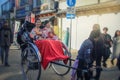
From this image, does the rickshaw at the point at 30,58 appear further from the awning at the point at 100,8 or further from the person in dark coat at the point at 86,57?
the awning at the point at 100,8

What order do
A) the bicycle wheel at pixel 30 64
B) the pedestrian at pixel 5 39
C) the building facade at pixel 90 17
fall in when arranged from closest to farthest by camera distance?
the bicycle wheel at pixel 30 64 < the pedestrian at pixel 5 39 < the building facade at pixel 90 17

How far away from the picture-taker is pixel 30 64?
10.1m

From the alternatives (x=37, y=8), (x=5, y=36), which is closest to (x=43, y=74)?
(x=5, y=36)

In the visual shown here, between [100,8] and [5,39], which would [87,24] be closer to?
[100,8]

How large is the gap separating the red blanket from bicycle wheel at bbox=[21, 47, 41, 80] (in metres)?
0.21

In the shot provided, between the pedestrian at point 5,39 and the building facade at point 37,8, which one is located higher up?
the building facade at point 37,8

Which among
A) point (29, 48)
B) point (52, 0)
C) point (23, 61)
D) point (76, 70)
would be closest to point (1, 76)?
point (23, 61)

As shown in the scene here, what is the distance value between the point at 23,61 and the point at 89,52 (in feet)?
9.11

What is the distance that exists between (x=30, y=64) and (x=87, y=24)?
1428 cm

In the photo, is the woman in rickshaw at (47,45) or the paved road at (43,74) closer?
the woman in rickshaw at (47,45)

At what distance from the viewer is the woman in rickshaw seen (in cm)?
963

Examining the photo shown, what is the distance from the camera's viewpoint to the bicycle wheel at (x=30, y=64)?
32.0ft

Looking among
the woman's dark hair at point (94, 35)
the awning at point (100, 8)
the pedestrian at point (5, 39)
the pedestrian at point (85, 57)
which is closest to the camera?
the pedestrian at point (85, 57)

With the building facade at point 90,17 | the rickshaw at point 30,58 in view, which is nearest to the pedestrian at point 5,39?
the rickshaw at point 30,58
